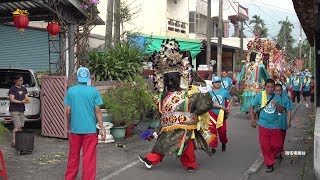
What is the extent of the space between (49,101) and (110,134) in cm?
157

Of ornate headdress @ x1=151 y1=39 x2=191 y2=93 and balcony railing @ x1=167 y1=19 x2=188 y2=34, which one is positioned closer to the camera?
ornate headdress @ x1=151 y1=39 x2=191 y2=93

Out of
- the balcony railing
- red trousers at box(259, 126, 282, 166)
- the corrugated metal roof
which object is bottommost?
red trousers at box(259, 126, 282, 166)

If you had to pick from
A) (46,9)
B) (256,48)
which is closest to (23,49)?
(46,9)

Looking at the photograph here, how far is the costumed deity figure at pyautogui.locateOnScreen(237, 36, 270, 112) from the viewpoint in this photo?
570 inches

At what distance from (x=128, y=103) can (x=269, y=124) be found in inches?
166

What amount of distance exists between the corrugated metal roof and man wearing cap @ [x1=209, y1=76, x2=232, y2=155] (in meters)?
3.80

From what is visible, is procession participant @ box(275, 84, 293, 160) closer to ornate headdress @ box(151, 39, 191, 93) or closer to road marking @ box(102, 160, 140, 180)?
ornate headdress @ box(151, 39, 191, 93)

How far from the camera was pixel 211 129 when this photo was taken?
911cm

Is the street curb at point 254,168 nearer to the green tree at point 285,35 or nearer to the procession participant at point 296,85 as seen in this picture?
the procession participant at point 296,85

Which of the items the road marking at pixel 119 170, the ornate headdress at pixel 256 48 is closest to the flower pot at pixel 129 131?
the road marking at pixel 119 170

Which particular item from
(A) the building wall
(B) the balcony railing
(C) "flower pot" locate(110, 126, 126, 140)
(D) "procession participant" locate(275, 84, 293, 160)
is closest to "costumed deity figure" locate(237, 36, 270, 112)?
(C) "flower pot" locate(110, 126, 126, 140)

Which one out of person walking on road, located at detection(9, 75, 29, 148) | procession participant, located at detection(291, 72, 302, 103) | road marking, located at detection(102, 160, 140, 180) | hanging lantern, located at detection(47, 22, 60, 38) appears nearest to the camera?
road marking, located at detection(102, 160, 140, 180)

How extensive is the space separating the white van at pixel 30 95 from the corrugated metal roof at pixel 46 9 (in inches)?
64.6

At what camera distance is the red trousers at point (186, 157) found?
293 inches
